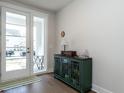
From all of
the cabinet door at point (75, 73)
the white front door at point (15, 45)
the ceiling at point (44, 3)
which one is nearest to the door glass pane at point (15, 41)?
the white front door at point (15, 45)

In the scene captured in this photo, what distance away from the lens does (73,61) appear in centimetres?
262

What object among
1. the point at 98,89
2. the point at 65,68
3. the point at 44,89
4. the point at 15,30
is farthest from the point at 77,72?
the point at 15,30

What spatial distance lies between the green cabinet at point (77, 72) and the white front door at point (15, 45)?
4.63ft

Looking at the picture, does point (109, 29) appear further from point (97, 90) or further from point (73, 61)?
point (97, 90)

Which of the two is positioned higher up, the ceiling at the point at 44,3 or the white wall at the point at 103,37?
the ceiling at the point at 44,3

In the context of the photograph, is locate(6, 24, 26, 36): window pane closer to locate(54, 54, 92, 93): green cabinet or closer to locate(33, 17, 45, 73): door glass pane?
locate(33, 17, 45, 73): door glass pane

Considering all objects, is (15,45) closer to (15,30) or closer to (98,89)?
(15,30)

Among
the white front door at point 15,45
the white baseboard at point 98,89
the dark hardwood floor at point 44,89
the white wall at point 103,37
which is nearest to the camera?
the white wall at point 103,37

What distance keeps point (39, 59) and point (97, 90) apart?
2.99 metres

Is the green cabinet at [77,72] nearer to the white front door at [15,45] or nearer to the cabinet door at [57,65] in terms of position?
the cabinet door at [57,65]

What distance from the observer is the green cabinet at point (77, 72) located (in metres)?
2.36

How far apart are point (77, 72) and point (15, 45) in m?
2.24

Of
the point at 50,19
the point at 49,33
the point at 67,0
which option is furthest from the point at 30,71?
the point at 67,0

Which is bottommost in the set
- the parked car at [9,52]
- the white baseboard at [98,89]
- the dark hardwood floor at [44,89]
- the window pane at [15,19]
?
the dark hardwood floor at [44,89]
